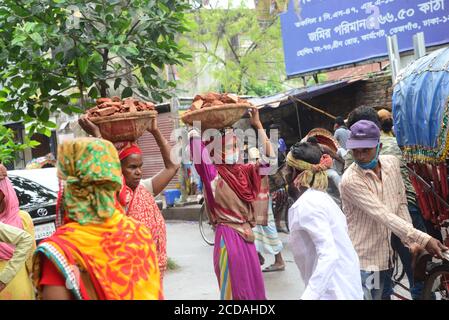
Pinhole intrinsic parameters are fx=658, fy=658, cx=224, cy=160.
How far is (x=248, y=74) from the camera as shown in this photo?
25.2 meters

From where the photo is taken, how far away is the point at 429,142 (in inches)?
197

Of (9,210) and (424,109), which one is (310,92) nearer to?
(424,109)

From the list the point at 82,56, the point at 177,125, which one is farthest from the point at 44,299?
the point at 177,125

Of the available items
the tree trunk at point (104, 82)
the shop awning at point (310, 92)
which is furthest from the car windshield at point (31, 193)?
the shop awning at point (310, 92)

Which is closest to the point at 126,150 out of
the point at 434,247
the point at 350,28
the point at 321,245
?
the point at 321,245

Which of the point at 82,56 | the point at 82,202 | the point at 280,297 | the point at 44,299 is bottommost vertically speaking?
the point at 280,297

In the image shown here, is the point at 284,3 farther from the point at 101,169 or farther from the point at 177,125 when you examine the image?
the point at 101,169

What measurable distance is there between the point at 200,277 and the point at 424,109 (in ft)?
13.8

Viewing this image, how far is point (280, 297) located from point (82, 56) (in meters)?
3.21

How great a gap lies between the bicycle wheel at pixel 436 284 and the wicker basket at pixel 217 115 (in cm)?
186

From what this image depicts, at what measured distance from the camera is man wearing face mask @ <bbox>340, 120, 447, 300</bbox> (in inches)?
182

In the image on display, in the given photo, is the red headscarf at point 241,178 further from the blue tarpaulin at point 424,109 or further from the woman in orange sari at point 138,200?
the blue tarpaulin at point 424,109

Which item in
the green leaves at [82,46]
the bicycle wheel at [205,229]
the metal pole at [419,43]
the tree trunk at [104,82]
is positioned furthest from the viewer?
the bicycle wheel at [205,229]

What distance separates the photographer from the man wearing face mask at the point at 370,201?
15.2ft
